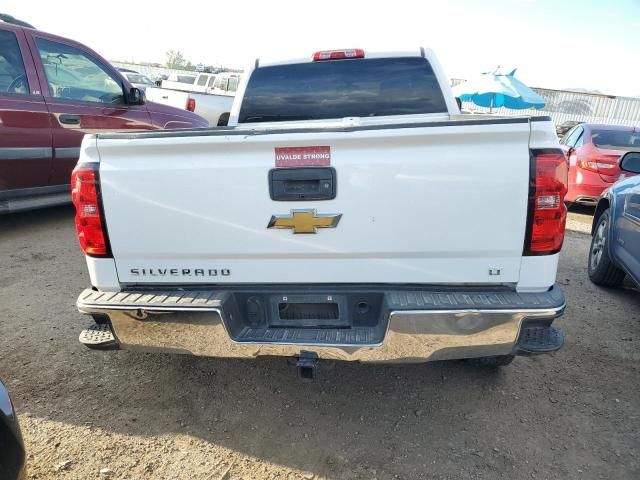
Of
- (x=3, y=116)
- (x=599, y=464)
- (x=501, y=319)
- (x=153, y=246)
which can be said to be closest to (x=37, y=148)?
(x=3, y=116)

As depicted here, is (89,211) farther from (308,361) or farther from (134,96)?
(134,96)

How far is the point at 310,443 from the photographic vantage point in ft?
7.64

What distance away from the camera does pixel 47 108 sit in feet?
16.8

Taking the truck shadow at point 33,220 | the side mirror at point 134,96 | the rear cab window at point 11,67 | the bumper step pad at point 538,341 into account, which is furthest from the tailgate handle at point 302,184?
the truck shadow at point 33,220

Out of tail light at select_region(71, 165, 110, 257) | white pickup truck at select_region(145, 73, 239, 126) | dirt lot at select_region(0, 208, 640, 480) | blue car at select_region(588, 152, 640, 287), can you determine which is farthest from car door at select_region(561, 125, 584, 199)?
white pickup truck at select_region(145, 73, 239, 126)

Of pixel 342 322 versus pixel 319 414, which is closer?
pixel 342 322

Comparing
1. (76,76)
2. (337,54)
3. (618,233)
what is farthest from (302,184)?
(76,76)

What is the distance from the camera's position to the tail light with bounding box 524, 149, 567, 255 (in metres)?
1.93

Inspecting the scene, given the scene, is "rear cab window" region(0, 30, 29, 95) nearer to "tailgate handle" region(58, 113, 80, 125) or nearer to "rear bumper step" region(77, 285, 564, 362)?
"tailgate handle" region(58, 113, 80, 125)

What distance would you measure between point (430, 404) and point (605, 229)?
9.28 feet

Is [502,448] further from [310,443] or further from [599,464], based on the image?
[310,443]

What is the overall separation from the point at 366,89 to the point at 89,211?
2.44 meters

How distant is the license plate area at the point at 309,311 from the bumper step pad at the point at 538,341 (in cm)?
85

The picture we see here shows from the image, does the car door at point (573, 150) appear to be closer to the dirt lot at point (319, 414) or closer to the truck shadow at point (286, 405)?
the dirt lot at point (319, 414)
